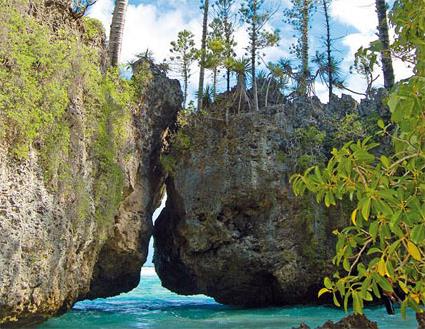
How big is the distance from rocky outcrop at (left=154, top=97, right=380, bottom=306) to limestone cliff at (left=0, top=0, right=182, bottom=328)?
1.44 meters

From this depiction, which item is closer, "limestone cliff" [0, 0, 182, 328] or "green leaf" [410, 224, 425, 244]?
"green leaf" [410, 224, 425, 244]

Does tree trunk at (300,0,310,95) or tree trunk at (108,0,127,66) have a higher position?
tree trunk at (300,0,310,95)

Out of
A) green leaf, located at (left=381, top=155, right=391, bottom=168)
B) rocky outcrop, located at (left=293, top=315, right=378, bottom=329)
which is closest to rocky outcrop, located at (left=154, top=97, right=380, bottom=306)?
rocky outcrop, located at (left=293, top=315, right=378, bottom=329)

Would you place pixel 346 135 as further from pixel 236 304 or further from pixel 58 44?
pixel 58 44

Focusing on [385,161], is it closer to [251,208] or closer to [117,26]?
[251,208]

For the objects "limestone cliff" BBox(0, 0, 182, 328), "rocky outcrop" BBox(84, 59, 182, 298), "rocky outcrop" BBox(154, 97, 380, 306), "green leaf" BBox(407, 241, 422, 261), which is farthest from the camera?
"rocky outcrop" BBox(154, 97, 380, 306)

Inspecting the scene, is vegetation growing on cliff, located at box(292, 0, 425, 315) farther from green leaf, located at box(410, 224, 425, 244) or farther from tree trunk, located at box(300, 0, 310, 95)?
tree trunk, located at box(300, 0, 310, 95)

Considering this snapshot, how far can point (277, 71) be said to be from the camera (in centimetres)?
1744

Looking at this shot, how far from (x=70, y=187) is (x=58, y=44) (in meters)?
3.01

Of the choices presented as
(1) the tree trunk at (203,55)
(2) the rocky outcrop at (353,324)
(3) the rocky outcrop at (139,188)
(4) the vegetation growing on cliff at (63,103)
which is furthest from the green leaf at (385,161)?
(1) the tree trunk at (203,55)

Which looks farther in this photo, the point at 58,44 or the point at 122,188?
the point at 122,188

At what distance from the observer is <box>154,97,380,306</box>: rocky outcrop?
14.1m

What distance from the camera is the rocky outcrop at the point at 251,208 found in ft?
46.1

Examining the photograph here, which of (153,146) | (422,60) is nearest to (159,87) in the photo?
(153,146)
